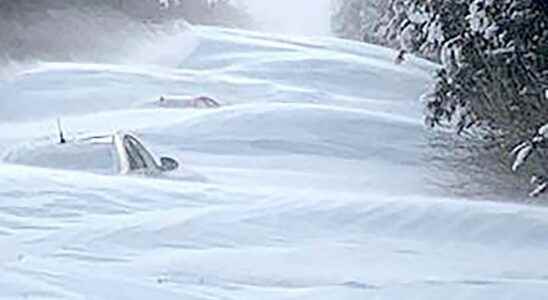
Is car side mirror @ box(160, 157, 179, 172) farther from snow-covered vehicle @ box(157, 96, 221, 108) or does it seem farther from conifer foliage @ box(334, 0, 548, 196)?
snow-covered vehicle @ box(157, 96, 221, 108)

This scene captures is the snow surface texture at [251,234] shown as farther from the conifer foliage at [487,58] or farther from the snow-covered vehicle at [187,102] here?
the snow-covered vehicle at [187,102]

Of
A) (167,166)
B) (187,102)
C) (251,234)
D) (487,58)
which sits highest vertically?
(251,234)

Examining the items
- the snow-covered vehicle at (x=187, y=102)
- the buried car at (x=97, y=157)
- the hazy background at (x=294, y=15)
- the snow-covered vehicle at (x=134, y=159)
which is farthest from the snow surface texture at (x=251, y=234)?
the hazy background at (x=294, y=15)

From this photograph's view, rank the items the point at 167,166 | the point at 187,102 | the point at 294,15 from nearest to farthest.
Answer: the point at 167,166 → the point at 187,102 → the point at 294,15

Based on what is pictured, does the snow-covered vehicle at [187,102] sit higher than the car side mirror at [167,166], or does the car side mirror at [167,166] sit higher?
the car side mirror at [167,166]

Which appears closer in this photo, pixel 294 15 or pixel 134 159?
pixel 134 159

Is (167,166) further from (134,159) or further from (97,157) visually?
(97,157)

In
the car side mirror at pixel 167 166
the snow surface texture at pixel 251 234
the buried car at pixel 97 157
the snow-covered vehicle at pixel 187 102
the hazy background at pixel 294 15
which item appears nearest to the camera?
the snow surface texture at pixel 251 234

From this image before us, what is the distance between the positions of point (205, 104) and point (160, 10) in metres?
18.0

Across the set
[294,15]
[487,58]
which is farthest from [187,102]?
[294,15]

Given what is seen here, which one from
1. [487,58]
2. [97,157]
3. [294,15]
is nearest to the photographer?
[97,157]

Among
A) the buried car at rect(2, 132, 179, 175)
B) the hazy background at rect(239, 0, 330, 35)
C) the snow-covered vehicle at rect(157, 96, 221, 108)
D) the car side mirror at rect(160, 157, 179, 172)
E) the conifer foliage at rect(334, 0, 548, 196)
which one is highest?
the conifer foliage at rect(334, 0, 548, 196)

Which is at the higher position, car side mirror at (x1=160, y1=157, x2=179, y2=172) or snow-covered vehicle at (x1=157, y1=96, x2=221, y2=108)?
car side mirror at (x1=160, y1=157, x2=179, y2=172)

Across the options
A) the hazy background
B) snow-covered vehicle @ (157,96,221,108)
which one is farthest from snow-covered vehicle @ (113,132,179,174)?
the hazy background
